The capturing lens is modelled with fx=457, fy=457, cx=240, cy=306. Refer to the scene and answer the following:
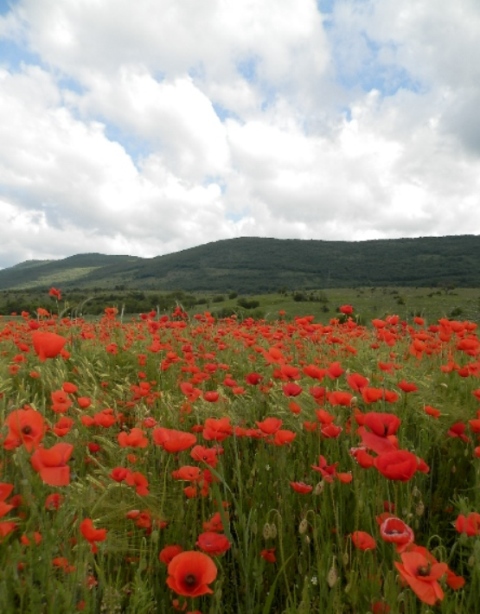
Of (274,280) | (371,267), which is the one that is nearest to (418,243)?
(371,267)

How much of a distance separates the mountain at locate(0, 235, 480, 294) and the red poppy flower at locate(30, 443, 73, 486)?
328ft

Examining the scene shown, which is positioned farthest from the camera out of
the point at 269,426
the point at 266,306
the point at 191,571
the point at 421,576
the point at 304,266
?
the point at 304,266

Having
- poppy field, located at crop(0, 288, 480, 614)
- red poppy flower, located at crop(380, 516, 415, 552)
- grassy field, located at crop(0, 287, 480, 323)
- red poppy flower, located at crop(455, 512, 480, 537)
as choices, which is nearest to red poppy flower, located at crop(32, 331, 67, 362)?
poppy field, located at crop(0, 288, 480, 614)

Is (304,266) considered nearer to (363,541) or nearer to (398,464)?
(363,541)

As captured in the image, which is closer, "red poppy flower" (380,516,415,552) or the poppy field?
"red poppy flower" (380,516,415,552)

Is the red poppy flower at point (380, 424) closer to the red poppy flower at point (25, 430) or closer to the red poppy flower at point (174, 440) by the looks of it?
the red poppy flower at point (174, 440)

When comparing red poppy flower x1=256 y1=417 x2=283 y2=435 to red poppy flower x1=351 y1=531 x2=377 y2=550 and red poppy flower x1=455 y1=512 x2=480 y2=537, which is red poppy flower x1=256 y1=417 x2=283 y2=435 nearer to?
red poppy flower x1=351 y1=531 x2=377 y2=550

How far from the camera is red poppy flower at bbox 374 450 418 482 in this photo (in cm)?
126

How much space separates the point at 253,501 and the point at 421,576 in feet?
3.57

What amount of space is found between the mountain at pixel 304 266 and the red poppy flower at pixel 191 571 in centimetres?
9985

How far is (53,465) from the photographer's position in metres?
1.28

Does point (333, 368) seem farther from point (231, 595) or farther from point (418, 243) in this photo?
point (418, 243)

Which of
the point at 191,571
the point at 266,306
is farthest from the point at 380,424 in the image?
the point at 266,306

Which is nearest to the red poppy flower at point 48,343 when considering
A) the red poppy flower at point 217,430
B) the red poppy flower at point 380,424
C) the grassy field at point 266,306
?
the red poppy flower at point 217,430
